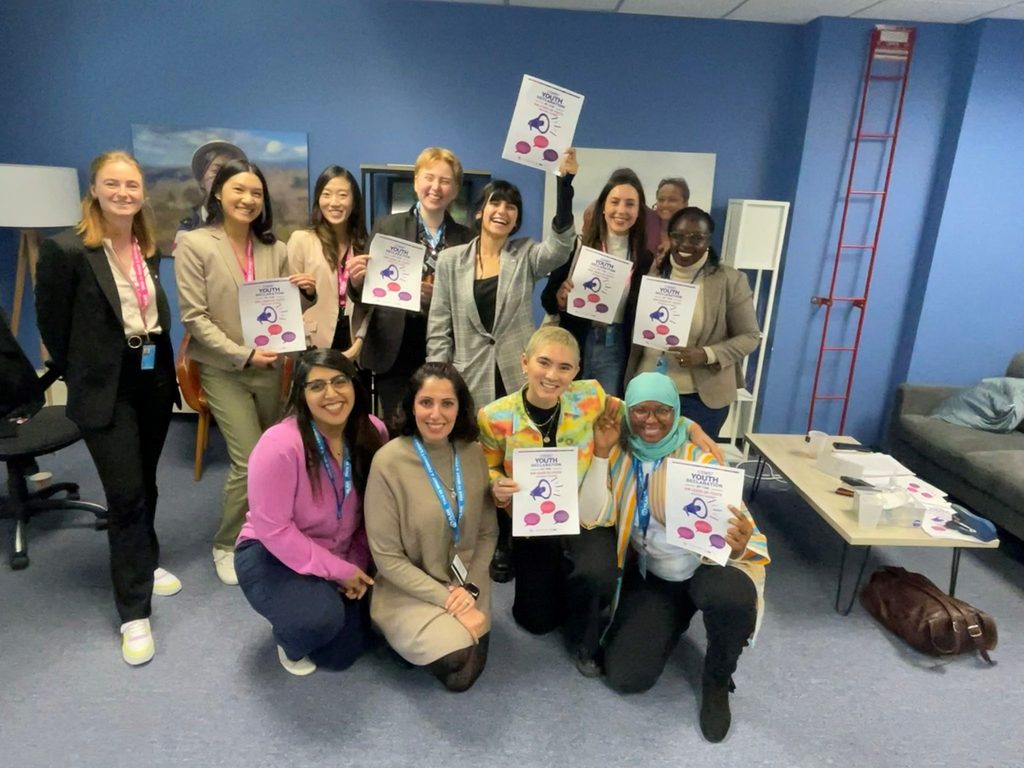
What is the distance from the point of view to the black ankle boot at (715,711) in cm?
193

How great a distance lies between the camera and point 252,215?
2.29 meters

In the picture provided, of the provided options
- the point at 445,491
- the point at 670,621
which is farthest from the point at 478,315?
the point at 670,621

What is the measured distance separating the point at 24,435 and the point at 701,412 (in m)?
2.89

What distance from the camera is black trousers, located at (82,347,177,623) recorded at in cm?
212

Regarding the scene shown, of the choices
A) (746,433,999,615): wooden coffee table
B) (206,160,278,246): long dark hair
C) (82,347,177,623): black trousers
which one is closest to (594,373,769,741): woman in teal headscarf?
(746,433,999,615): wooden coffee table

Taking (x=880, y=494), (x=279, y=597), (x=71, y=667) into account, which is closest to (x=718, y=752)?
(x=880, y=494)

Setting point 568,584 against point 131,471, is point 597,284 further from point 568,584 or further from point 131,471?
point 131,471

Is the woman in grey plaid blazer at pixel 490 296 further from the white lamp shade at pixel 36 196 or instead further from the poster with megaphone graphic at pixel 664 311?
the white lamp shade at pixel 36 196

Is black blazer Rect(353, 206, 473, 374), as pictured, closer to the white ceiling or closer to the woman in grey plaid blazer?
the woman in grey plaid blazer

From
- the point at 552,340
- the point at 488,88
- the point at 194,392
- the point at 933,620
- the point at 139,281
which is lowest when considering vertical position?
the point at 933,620

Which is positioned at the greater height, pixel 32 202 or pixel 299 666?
pixel 32 202

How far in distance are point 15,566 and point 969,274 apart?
526cm

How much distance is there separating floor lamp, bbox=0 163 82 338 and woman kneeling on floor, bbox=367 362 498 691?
9.57 feet

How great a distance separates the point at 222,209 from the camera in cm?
232
